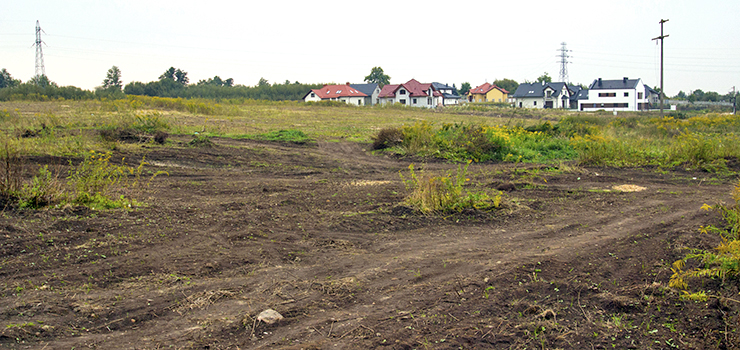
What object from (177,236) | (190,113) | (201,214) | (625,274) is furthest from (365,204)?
(190,113)

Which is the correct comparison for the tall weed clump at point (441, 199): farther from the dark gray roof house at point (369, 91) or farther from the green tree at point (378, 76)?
the green tree at point (378, 76)

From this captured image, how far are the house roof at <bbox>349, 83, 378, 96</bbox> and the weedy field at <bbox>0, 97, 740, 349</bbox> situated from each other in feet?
223

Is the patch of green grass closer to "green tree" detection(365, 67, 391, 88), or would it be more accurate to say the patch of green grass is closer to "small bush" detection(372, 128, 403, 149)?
"small bush" detection(372, 128, 403, 149)

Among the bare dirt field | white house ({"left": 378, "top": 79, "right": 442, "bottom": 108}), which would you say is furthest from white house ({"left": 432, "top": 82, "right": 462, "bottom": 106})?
the bare dirt field

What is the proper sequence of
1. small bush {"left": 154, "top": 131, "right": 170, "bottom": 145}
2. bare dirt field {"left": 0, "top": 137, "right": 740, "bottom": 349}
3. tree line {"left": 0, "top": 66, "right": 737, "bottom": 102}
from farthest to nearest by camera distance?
tree line {"left": 0, "top": 66, "right": 737, "bottom": 102} → small bush {"left": 154, "top": 131, "right": 170, "bottom": 145} → bare dirt field {"left": 0, "top": 137, "right": 740, "bottom": 349}

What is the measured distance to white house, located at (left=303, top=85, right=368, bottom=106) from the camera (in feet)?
245

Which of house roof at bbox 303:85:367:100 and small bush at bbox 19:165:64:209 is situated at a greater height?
house roof at bbox 303:85:367:100

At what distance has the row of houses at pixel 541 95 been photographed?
7281cm

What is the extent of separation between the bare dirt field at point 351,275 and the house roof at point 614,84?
73.1 metres

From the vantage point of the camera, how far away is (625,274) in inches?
180

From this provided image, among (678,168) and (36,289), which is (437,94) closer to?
(678,168)

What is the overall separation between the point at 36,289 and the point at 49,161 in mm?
→ 7660

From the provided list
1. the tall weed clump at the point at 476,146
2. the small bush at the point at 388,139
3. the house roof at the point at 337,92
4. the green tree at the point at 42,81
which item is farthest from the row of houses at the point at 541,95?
the tall weed clump at the point at 476,146

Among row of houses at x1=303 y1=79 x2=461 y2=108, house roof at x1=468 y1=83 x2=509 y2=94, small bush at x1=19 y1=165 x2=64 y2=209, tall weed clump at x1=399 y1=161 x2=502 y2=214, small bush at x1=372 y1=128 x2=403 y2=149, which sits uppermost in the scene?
house roof at x1=468 y1=83 x2=509 y2=94
